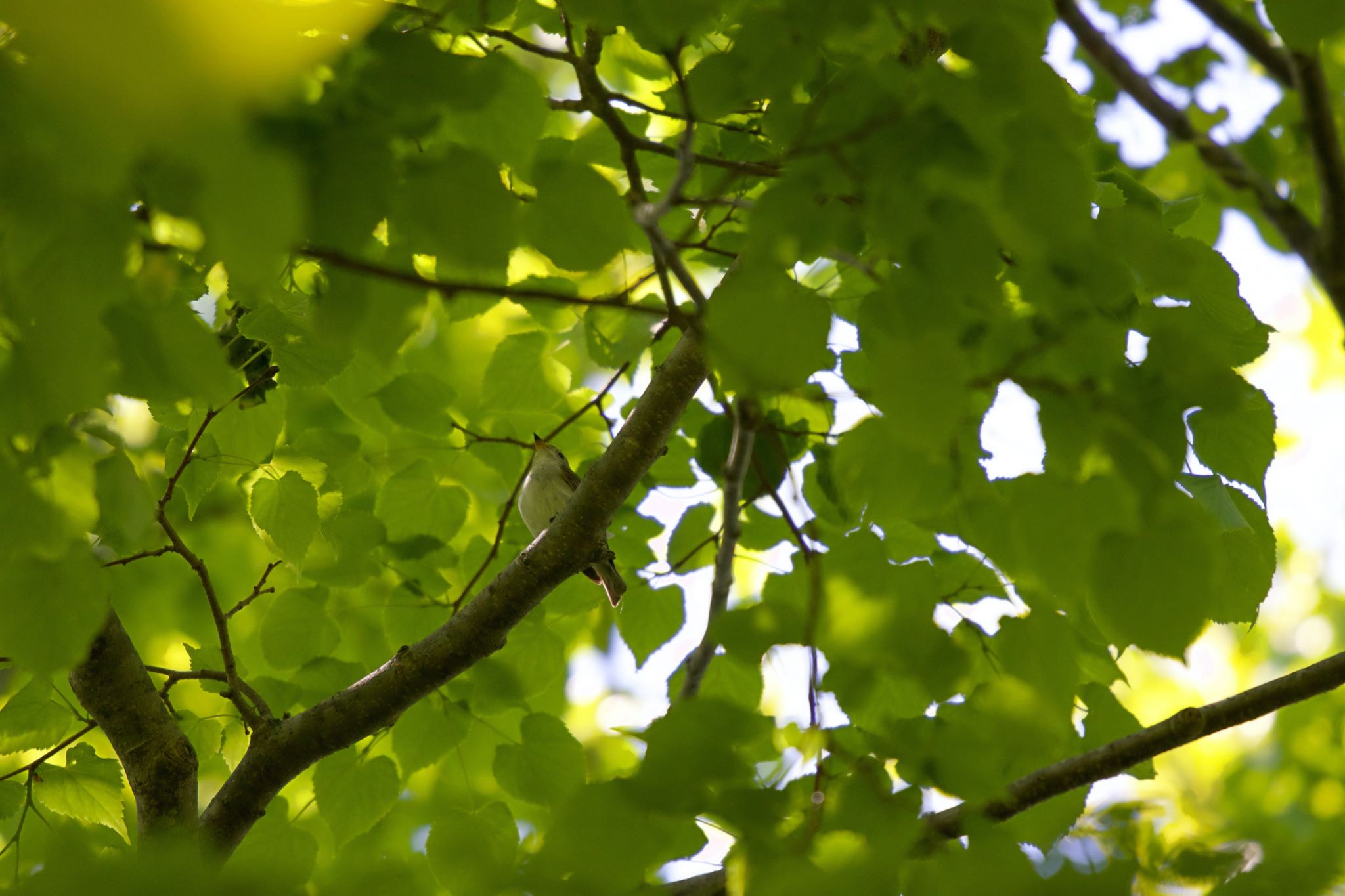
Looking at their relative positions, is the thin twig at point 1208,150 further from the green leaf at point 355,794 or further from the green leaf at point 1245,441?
the green leaf at point 355,794

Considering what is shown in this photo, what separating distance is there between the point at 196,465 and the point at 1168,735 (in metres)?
2.55

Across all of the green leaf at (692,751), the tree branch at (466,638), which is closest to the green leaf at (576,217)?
the green leaf at (692,751)

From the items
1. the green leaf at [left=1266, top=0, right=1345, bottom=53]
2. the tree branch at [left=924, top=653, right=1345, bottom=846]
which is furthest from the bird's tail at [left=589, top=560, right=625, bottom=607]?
the green leaf at [left=1266, top=0, right=1345, bottom=53]

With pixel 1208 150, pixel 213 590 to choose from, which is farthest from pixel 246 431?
pixel 1208 150

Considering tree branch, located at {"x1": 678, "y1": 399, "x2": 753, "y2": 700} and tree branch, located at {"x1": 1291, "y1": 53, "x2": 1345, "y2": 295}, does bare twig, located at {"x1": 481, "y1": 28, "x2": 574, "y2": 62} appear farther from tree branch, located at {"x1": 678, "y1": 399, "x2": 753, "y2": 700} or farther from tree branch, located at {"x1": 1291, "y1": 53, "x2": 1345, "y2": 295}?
tree branch, located at {"x1": 1291, "y1": 53, "x2": 1345, "y2": 295}

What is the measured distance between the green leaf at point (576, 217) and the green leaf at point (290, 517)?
1382mm

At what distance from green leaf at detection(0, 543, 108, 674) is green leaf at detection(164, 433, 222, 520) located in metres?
1.21

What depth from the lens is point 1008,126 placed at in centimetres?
128

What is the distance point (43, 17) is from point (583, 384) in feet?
8.91

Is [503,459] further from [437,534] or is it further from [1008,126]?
[1008,126]

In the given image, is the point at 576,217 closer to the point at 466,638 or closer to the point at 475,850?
the point at 475,850

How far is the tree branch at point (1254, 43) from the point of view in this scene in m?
2.18

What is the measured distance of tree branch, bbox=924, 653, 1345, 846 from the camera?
2.03 meters

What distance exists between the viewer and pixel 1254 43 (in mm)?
2184
